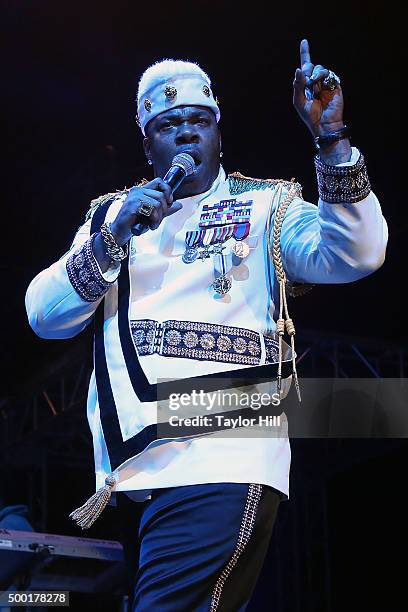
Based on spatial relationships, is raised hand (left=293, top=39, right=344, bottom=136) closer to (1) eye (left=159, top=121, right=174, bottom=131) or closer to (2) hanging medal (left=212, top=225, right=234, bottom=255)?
(2) hanging medal (left=212, top=225, right=234, bottom=255)

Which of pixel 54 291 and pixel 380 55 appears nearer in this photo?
pixel 54 291

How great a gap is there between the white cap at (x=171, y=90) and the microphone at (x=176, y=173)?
156 mm

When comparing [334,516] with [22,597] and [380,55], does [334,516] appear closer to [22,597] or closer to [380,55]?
[380,55]

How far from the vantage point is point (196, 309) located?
1.77 m

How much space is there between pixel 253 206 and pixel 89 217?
38cm

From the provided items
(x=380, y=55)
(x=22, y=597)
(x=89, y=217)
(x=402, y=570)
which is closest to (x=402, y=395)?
(x=402, y=570)

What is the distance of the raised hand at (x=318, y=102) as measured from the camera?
1605 millimetres

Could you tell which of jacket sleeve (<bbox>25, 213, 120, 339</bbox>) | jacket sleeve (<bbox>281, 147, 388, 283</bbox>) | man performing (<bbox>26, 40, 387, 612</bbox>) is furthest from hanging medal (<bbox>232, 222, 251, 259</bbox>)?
jacket sleeve (<bbox>25, 213, 120, 339</bbox>)

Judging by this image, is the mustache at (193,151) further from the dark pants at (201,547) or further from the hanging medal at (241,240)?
the dark pants at (201,547)

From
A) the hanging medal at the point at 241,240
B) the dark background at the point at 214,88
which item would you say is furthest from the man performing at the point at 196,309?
the dark background at the point at 214,88

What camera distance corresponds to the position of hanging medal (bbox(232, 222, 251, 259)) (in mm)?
1832

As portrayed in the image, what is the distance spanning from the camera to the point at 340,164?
1620 millimetres

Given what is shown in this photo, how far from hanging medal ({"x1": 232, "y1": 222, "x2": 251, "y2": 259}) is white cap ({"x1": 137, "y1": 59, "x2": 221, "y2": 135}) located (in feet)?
1.01

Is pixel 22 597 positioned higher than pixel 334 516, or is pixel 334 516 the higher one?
pixel 334 516
